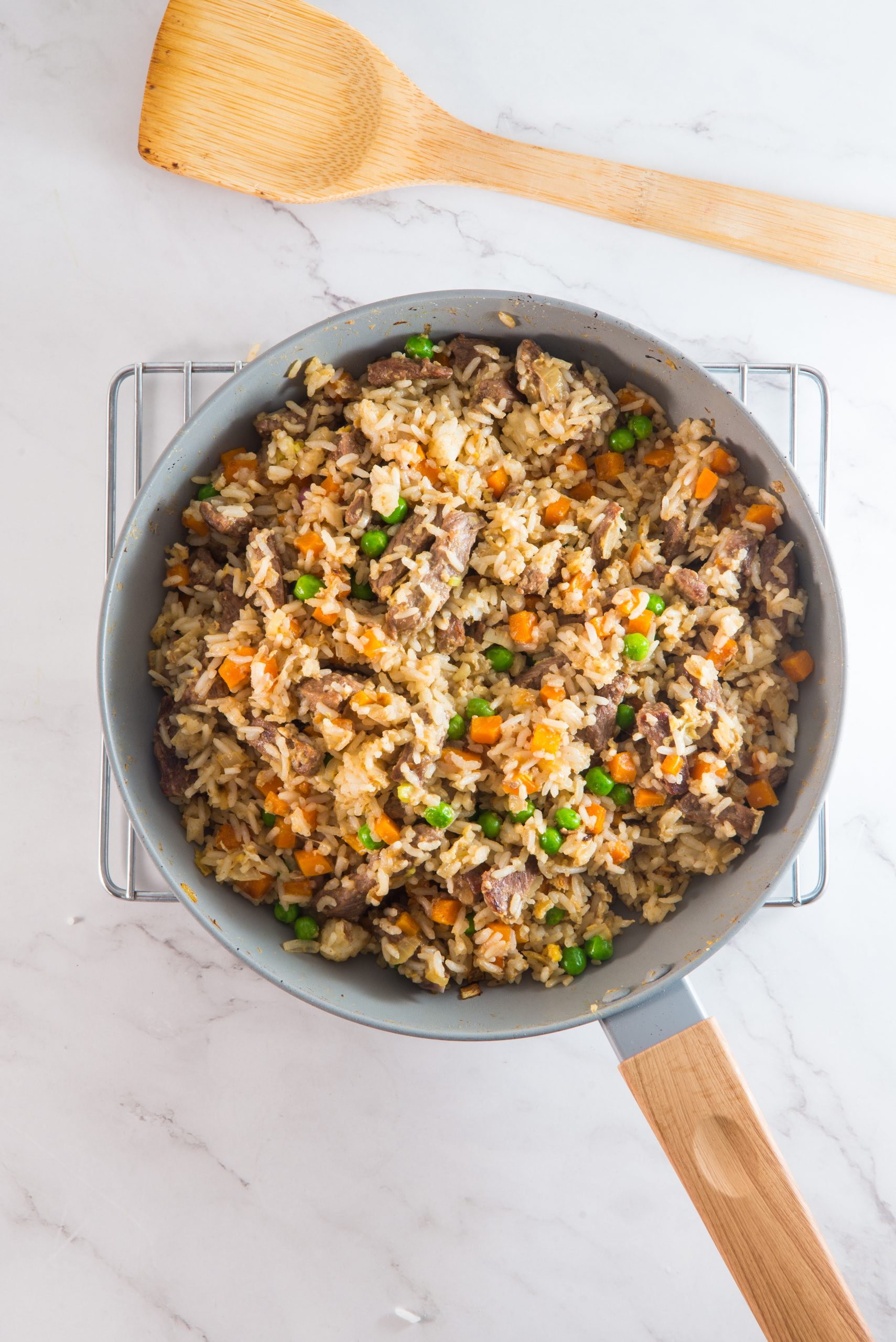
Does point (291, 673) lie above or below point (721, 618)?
below

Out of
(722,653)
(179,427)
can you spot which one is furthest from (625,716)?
(179,427)

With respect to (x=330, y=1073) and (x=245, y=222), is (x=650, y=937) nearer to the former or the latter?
(x=330, y=1073)

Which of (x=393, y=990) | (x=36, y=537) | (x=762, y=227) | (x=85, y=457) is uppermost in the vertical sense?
(x=762, y=227)

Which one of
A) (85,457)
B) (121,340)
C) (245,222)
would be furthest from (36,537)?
(245,222)

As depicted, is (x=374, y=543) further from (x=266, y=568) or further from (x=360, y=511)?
(x=266, y=568)

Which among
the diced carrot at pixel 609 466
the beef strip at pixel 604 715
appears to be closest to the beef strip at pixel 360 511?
the diced carrot at pixel 609 466

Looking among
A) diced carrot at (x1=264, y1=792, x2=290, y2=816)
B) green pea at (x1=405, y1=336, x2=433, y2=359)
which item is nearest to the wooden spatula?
green pea at (x1=405, y1=336, x2=433, y2=359)

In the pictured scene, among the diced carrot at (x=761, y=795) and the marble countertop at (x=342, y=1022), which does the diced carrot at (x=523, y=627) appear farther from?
the marble countertop at (x=342, y=1022)
